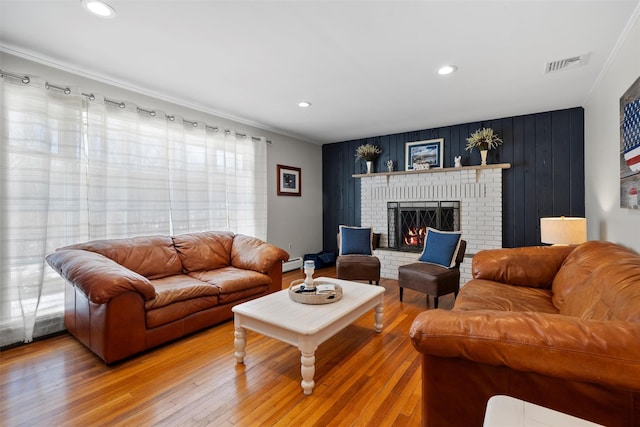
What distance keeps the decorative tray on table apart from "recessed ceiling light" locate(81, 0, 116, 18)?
89.0 inches

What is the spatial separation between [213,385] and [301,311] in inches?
28.1

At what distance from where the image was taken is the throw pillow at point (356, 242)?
13.8 feet

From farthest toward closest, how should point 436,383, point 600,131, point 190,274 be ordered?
point 190,274
point 600,131
point 436,383

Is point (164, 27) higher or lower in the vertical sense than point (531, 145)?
higher

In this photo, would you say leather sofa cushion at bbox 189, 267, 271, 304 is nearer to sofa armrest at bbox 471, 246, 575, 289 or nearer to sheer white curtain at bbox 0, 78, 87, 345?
sheer white curtain at bbox 0, 78, 87, 345

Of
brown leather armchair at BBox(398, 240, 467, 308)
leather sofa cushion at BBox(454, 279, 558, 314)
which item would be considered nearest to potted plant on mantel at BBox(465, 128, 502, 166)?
brown leather armchair at BBox(398, 240, 467, 308)

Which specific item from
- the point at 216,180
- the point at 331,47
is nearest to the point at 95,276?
the point at 216,180

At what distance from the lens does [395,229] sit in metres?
4.93

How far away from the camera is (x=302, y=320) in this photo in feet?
6.26

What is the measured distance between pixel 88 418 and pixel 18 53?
110 inches

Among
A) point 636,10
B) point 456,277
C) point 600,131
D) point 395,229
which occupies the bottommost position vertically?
point 456,277

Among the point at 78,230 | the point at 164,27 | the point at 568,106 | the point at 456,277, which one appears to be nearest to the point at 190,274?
the point at 78,230

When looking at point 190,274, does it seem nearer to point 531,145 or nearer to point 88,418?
point 88,418

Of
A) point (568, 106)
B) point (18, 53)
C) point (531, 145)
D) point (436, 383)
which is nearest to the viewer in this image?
point (436, 383)
